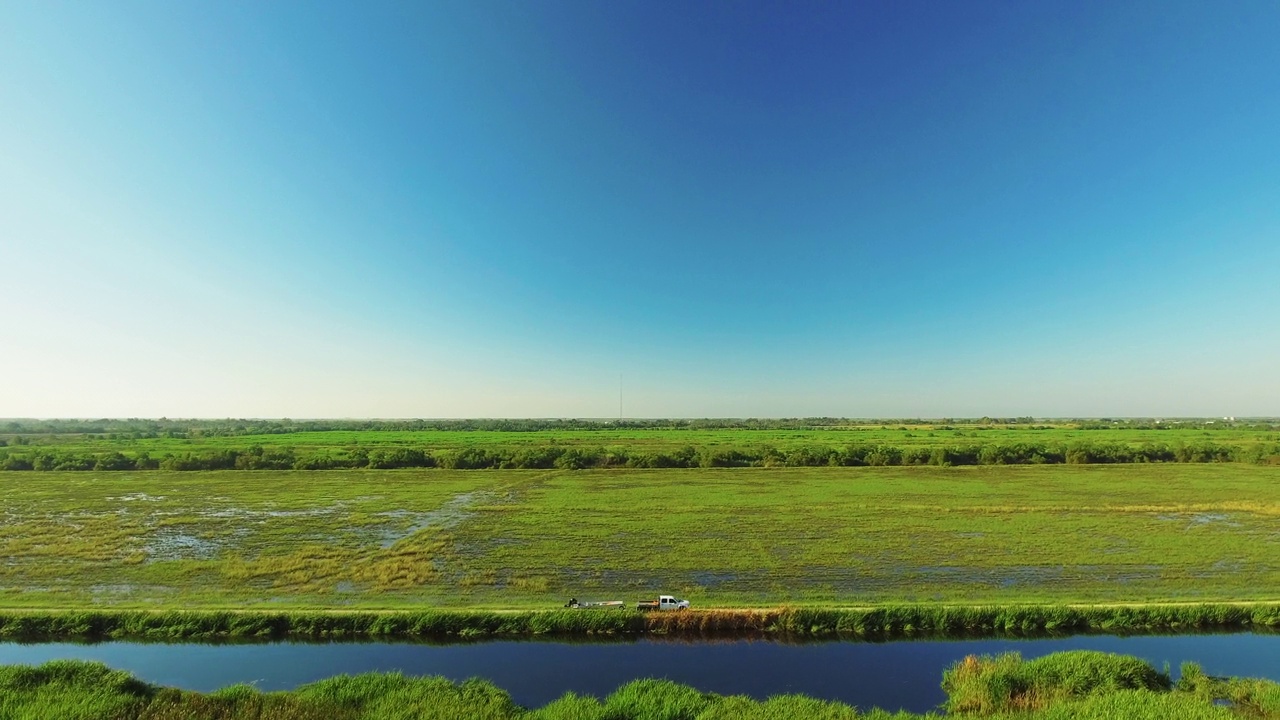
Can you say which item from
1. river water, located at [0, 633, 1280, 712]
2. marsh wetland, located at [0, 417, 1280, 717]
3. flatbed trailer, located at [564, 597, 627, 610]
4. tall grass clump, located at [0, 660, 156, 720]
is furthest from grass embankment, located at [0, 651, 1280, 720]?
flatbed trailer, located at [564, 597, 627, 610]

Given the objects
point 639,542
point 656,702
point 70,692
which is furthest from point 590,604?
point 70,692

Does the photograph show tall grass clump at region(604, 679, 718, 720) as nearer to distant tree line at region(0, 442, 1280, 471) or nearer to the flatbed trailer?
the flatbed trailer

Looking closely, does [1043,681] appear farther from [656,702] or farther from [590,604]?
[590,604]

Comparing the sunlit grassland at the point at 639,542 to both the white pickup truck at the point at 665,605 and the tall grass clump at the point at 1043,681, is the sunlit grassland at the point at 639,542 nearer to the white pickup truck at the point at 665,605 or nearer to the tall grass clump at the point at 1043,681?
the white pickup truck at the point at 665,605

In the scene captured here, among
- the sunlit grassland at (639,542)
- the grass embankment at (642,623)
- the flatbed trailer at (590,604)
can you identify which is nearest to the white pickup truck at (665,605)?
the grass embankment at (642,623)

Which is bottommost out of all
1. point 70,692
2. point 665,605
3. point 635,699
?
point 635,699
